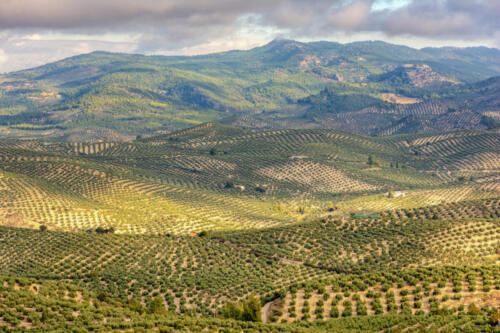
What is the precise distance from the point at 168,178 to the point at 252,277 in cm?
12600

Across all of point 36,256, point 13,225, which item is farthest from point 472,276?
point 13,225

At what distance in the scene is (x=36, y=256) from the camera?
274 ft

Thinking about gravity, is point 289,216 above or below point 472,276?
below

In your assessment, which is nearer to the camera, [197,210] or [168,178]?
[197,210]

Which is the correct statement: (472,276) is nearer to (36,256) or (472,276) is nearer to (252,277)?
(252,277)

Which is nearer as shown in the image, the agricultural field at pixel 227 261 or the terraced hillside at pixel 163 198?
the agricultural field at pixel 227 261

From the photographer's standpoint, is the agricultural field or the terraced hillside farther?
the terraced hillside

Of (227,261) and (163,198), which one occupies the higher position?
(227,261)

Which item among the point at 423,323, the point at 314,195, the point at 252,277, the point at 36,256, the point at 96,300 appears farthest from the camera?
the point at 314,195

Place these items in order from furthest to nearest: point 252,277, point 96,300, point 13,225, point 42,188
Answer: point 42,188 → point 13,225 → point 252,277 → point 96,300

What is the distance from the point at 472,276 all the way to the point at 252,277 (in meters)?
32.9

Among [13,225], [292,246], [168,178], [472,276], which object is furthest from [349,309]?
[168,178]

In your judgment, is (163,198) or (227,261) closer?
(227,261)

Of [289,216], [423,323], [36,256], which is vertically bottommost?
[289,216]
